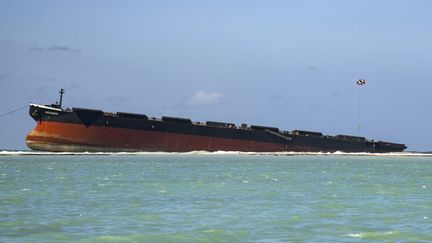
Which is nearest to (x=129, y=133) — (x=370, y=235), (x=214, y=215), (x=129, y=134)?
(x=129, y=134)

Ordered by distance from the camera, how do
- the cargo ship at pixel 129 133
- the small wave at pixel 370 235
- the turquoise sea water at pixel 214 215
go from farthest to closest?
the cargo ship at pixel 129 133 → the turquoise sea water at pixel 214 215 → the small wave at pixel 370 235

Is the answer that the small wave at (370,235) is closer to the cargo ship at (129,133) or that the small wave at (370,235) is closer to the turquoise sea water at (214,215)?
the turquoise sea water at (214,215)

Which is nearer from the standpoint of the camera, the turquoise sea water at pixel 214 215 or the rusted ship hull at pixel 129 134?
the turquoise sea water at pixel 214 215

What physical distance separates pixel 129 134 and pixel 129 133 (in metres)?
0.15

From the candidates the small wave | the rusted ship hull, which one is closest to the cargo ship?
the rusted ship hull

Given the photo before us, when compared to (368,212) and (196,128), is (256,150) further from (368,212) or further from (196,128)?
(368,212)

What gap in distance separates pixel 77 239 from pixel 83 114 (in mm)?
71178

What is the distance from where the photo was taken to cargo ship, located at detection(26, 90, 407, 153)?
8569 centimetres

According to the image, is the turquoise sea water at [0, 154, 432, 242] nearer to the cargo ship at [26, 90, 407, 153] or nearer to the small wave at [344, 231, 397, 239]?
the small wave at [344, 231, 397, 239]

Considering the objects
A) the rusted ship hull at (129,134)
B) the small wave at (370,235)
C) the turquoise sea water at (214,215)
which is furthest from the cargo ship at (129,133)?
the small wave at (370,235)

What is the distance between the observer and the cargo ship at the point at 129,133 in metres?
85.7

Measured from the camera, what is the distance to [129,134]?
289ft

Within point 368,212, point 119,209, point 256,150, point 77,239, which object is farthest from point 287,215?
point 256,150

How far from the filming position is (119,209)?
889 inches
